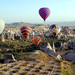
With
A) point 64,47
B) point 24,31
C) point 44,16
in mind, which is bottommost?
point 64,47

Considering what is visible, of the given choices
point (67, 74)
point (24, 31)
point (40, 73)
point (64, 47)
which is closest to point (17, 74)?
point (40, 73)

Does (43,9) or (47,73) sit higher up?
(43,9)

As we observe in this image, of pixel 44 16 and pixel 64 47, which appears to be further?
pixel 64 47

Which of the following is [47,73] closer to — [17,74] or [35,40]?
[17,74]

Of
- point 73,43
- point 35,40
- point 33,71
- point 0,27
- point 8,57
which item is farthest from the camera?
Answer: point 73,43

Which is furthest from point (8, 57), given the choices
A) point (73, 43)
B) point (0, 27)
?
point (73, 43)

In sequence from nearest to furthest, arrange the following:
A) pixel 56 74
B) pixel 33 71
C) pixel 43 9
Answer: pixel 56 74 < pixel 33 71 < pixel 43 9

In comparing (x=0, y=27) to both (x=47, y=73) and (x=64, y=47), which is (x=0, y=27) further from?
(x=64, y=47)

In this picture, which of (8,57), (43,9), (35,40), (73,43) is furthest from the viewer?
(73,43)

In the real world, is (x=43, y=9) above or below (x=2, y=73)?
above
